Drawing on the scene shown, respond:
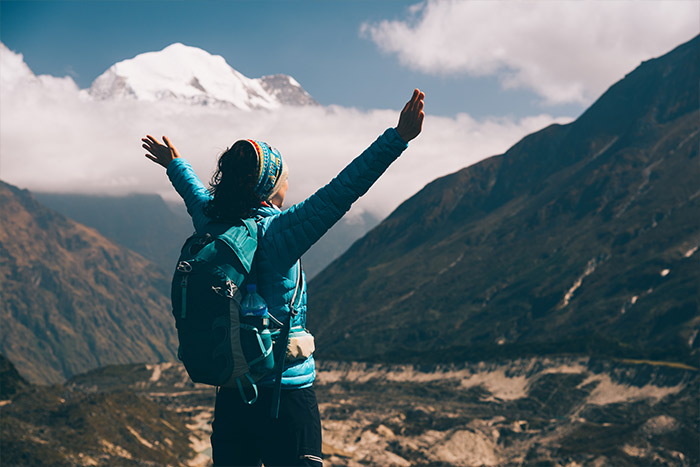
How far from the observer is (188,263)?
4656mm

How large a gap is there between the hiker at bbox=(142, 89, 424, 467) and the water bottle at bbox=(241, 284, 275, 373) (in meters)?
0.12

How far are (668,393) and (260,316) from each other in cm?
10132

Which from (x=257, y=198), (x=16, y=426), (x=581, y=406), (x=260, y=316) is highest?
(x=257, y=198)

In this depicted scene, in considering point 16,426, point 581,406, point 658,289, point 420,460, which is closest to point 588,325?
point 658,289

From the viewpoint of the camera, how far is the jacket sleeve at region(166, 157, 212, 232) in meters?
5.47

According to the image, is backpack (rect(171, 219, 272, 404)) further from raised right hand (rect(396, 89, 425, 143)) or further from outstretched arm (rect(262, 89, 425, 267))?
raised right hand (rect(396, 89, 425, 143))

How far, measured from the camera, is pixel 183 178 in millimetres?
6070

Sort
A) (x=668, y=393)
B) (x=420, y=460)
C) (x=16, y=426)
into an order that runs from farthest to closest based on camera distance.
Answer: (x=668, y=393), (x=420, y=460), (x=16, y=426)

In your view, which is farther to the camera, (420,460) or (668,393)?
(668,393)

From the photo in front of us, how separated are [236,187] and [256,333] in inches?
41.4

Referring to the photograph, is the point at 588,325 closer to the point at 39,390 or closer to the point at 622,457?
the point at 622,457

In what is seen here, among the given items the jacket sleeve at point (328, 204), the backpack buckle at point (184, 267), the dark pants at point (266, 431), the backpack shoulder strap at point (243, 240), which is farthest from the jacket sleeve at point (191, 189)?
the dark pants at point (266, 431)

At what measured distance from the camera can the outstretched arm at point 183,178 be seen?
557 centimetres

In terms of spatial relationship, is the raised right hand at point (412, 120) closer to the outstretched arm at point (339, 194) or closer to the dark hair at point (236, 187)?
the outstretched arm at point (339, 194)
